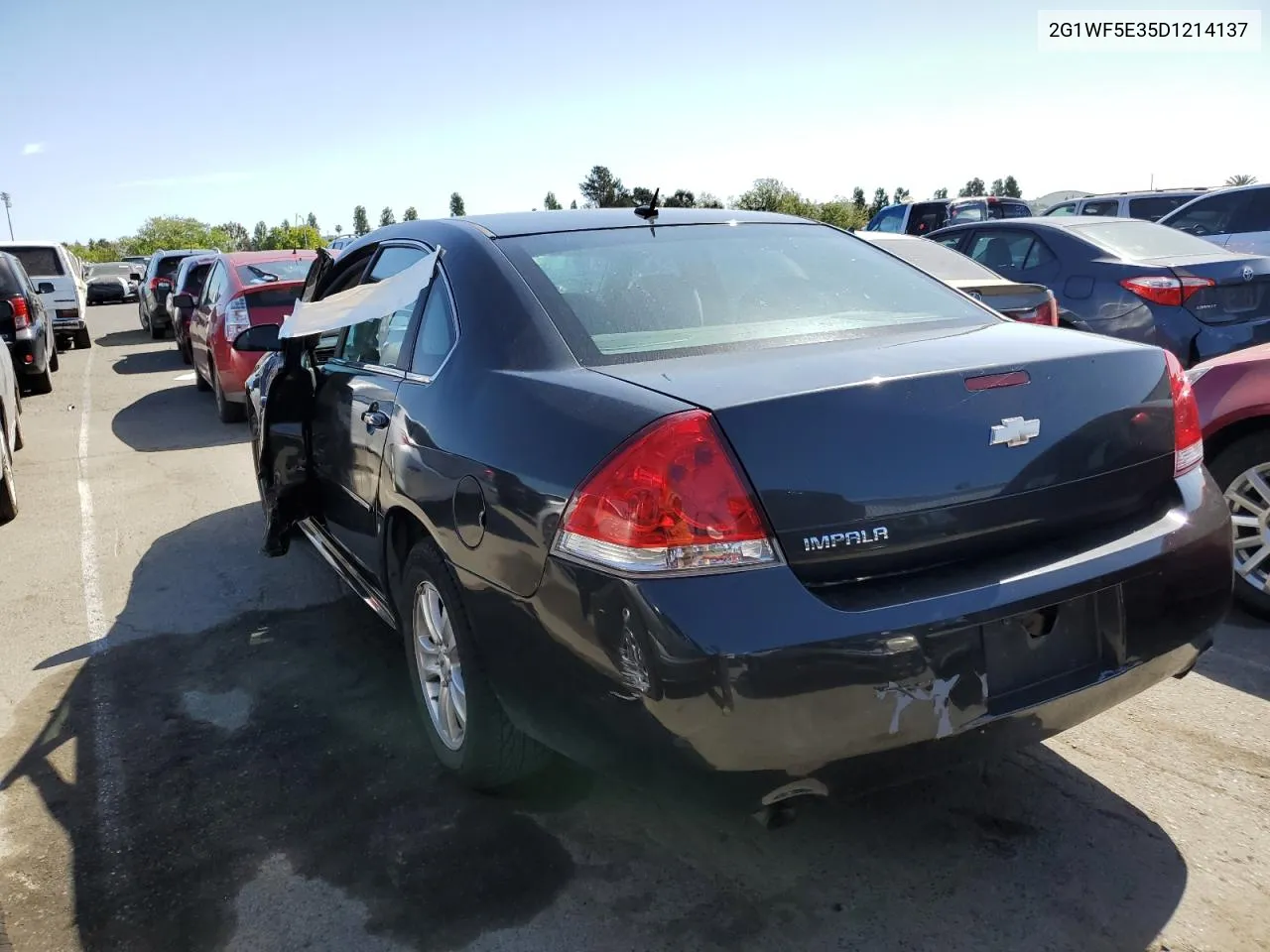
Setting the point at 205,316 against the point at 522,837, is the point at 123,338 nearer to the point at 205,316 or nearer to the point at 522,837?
the point at 205,316

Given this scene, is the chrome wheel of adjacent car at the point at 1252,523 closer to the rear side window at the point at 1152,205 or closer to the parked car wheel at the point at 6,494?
the parked car wheel at the point at 6,494

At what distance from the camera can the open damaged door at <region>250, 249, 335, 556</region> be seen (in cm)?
441

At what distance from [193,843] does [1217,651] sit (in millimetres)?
3682

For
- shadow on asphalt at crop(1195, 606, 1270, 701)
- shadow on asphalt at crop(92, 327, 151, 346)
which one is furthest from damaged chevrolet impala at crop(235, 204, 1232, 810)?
shadow on asphalt at crop(92, 327, 151, 346)

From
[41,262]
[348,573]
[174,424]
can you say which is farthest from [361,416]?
[41,262]

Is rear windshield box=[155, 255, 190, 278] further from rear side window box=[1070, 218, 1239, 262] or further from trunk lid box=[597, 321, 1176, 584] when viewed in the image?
trunk lid box=[597, 321, 1176, 584]

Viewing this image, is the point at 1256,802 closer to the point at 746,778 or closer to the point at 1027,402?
the point at 1027,402

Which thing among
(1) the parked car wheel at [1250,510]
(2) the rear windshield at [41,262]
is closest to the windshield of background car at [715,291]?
(1) the parked car wheel at [1250,510]

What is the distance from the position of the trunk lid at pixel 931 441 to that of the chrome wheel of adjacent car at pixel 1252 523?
1851 mm

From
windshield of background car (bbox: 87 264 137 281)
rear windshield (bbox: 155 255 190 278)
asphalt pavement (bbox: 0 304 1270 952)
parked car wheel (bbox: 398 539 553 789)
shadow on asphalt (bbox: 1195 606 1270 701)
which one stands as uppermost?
windshield of background car (bbox: 87 264 137 281)

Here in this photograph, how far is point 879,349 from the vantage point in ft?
8.54

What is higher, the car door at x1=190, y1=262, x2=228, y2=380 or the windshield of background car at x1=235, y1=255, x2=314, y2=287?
the windshield of background car at x1=235, y1=255, x2=314, y2=287

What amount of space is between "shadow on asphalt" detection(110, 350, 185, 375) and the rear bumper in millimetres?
14174

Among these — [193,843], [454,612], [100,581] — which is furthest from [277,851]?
[100,581]
